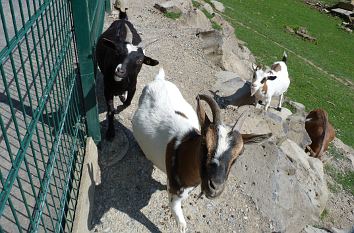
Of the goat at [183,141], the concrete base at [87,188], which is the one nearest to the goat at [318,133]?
the goat at [183,141]

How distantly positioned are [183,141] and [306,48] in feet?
52.2

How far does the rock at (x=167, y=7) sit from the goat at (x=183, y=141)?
692cm

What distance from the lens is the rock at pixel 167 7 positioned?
470 inches

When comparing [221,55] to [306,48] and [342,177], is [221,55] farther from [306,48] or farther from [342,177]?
[306,48]

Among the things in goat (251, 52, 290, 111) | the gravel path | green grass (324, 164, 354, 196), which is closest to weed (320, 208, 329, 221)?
green grass (324, 164, 354, 196)

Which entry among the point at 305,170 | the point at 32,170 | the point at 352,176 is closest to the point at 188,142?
the point at 32,170

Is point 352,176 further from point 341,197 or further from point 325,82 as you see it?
point 325,82

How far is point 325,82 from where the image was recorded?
1444 cm

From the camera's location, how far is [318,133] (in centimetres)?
906

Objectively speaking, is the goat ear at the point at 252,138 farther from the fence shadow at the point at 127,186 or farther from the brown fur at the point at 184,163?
the fence shadow at the point at 127,186

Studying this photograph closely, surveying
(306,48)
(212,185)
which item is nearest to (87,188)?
(212,185)

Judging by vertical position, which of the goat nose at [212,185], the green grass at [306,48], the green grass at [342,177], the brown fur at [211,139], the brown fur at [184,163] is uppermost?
the brown fur at [211,139]

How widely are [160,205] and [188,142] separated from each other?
1.27 meters

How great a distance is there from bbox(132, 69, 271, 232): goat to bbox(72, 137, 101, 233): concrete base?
65 centimetres
